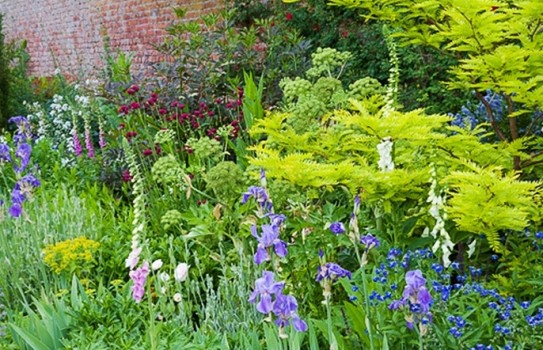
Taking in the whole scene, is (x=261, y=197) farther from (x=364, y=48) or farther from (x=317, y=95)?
(x=364, y=48)

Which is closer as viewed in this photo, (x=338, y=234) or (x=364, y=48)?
(x=338, y=234)

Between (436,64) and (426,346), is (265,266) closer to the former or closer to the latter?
(426,346)

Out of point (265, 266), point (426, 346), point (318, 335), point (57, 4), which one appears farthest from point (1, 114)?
point (426, 346)

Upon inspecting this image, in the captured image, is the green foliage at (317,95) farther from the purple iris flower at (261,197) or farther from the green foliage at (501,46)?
the purple iris flower at (261,197)

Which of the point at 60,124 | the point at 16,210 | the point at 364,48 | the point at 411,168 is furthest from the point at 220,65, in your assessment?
the point at 411,168

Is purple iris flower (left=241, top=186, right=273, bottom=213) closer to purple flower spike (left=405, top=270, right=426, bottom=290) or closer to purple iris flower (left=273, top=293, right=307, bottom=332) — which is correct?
purple iris flower (left=273, top=293, right=307, bottom=332)

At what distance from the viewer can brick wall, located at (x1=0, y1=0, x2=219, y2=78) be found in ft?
34.2

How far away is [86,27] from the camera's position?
12.6m

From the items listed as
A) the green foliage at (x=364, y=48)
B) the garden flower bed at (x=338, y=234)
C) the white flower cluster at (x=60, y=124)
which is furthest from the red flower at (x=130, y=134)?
the white flower cluster at (x=60, y=124)

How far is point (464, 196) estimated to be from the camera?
2.62m

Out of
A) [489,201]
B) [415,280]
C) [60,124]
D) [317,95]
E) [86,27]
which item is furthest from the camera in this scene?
[86,27]

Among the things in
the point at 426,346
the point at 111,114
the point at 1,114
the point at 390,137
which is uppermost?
the point at 390,137

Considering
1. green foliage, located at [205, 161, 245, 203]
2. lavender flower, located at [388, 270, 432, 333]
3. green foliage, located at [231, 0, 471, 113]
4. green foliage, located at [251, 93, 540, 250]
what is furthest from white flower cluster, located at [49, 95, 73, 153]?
lavender flower, located at [388, 270, 432, 333]

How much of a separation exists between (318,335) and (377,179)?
653 mm
